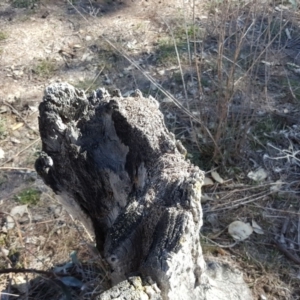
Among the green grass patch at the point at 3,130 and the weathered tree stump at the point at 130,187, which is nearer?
the weathered tree stump at the point at 130,187

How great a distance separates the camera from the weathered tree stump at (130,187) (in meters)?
1.36

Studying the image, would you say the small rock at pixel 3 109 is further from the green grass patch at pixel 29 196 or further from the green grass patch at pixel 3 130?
the green grass patch at pixel 29 196

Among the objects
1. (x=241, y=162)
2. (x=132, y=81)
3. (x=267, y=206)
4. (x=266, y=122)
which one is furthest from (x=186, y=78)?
(x=267, y=206)

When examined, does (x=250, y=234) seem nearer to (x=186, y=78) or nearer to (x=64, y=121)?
(x=64, y=121)

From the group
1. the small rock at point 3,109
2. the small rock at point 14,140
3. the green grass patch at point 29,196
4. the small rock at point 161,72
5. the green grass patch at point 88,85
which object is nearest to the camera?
the green grass patch at point 29,196

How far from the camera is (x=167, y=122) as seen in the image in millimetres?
3152

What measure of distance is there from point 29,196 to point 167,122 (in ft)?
3.08

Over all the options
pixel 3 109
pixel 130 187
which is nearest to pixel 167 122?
pixel 3 109

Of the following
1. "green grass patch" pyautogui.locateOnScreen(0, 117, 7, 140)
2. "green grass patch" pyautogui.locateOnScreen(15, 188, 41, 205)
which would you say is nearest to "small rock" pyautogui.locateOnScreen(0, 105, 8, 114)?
"green grass patch" pyautogui.locateOnScreen(0, 117, 7, 140)

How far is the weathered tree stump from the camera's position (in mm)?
1360

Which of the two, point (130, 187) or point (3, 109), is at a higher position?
point (130, 187)

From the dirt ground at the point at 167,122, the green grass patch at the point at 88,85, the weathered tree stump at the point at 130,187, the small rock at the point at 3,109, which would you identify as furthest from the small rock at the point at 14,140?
the weathered tree stump at the point at 130,187

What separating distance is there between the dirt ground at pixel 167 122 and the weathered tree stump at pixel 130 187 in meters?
0.28

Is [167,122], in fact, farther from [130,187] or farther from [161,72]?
[130,187]
